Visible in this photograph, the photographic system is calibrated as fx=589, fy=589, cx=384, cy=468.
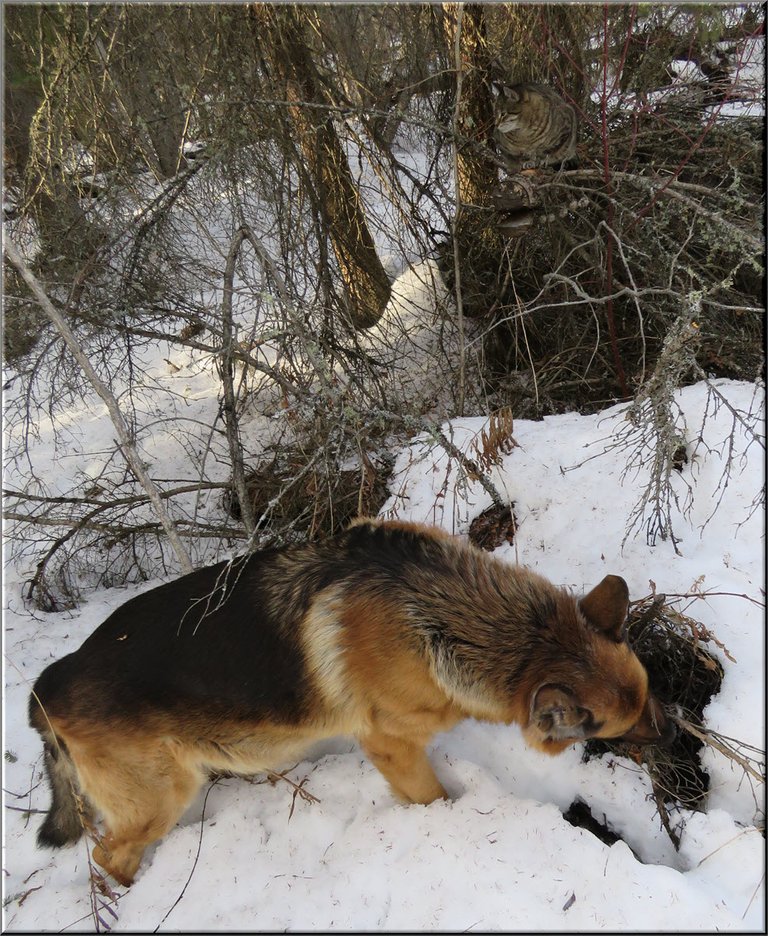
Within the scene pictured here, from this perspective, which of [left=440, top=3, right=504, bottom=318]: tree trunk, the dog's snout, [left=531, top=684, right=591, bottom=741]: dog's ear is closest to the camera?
[left=531, top=684, right=591, bottom=741]: dog's ear

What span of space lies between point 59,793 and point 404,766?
1.82 m

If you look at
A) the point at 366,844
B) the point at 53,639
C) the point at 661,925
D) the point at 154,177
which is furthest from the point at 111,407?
the point at 661,925

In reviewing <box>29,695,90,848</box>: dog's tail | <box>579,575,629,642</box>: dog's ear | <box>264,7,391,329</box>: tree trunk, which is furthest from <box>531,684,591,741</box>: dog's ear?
<box>264,7,391,329</box>: tree trunk

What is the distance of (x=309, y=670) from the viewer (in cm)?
278

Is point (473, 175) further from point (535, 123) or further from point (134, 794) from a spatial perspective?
point (134, 794)

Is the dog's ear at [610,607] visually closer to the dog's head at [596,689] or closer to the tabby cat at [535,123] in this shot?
the dog's head at [596,689]

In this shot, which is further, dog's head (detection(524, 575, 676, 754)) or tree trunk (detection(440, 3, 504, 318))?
tree trunk (detection(440, 3, 504, 318))

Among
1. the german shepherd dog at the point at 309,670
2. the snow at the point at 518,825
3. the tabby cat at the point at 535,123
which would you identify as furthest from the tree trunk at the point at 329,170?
the german shepherd dog at the point at 309,670

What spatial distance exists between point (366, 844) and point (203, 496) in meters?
3.82

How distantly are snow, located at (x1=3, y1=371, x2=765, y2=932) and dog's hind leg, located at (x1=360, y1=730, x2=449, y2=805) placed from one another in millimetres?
84

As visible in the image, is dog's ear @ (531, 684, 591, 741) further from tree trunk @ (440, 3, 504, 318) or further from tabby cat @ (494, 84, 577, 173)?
tabby cat @ (494, 84, 577, 173)

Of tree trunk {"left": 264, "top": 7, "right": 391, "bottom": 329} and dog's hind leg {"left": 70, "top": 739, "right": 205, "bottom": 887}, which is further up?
tree trunk {"left": 264, "top": 7, "right": 391, "bottom": 329}

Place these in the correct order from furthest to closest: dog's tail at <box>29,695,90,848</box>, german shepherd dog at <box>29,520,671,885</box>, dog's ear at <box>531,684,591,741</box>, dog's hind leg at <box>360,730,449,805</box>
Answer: dog's tail at <box>29,695,90,848</box> < dog's hind leg at <box>360,730,449,805</box> < german shepherd dog at <box>29,520,671,885</box> < dog's ear at <box>531,684,591,741</box>

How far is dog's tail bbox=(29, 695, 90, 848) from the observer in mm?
3008
